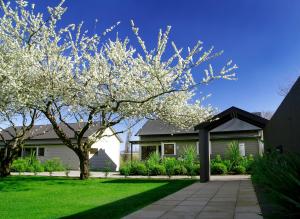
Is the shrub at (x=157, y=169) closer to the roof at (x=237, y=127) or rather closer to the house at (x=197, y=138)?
the house at (x=197, y=138)

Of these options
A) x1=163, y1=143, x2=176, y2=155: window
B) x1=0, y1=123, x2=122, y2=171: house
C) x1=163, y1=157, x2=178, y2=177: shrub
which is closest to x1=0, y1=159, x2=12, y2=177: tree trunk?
x1=163, y1=157, x2=178, y2=177: shrub

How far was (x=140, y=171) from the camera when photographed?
2056cm

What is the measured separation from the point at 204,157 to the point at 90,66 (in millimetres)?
6544

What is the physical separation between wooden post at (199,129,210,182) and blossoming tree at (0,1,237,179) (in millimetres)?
3111

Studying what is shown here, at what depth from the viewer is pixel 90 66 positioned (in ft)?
45.7

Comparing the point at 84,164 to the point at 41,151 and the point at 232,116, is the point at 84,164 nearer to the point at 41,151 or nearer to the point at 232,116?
the point at 232,116

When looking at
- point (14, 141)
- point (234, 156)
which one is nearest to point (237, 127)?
point (234, 156)

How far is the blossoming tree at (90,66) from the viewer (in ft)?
40.0

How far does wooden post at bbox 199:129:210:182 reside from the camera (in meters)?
15.5

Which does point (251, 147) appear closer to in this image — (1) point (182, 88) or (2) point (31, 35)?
(1) point (182, 88)

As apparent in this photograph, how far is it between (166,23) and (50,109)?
715 cm

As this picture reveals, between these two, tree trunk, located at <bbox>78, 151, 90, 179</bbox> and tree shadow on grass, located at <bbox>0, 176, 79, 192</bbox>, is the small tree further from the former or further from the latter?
tree trunk, located at <bbox>78, 151, 90, 179</bbox>

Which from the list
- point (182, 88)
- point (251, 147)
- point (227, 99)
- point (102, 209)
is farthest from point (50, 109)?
point (251, 147)

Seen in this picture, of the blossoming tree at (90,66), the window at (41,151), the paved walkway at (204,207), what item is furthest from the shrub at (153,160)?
the window at (41,151)
